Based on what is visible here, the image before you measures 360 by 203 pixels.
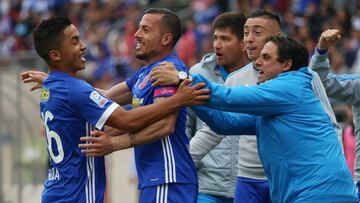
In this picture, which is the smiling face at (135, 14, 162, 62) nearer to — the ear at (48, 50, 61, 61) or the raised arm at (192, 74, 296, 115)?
the ear at (48, 50, 61, 61)

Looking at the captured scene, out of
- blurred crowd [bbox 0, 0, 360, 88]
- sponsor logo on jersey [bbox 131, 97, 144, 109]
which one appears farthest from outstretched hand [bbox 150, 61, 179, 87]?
blurred crowd [bbox 0, 0, 360, 88]

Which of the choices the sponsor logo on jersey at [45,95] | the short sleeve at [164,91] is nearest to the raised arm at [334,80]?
the short sleeve at [164,91]

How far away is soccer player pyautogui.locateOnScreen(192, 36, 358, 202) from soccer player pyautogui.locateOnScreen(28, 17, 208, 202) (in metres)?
0.79

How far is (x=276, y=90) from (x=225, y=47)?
1.94 meters

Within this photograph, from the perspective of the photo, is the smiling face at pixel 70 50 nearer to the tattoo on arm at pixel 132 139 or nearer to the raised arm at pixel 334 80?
the tattoo on arm at pixel 132 139

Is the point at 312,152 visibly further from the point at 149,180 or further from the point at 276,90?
the point at 149,180

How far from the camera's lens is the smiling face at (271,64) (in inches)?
318

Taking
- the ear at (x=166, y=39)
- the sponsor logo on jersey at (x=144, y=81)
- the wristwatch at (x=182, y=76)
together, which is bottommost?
the wristwatch at (x=182, y=76)

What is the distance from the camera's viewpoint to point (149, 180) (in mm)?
8242

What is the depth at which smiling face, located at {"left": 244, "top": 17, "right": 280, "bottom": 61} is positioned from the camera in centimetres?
907

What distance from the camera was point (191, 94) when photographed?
7887 millimetres

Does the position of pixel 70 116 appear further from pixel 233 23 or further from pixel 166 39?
pixel 233 23

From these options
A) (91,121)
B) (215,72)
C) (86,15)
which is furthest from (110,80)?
(91,121)

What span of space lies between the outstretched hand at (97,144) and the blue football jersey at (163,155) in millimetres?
280
